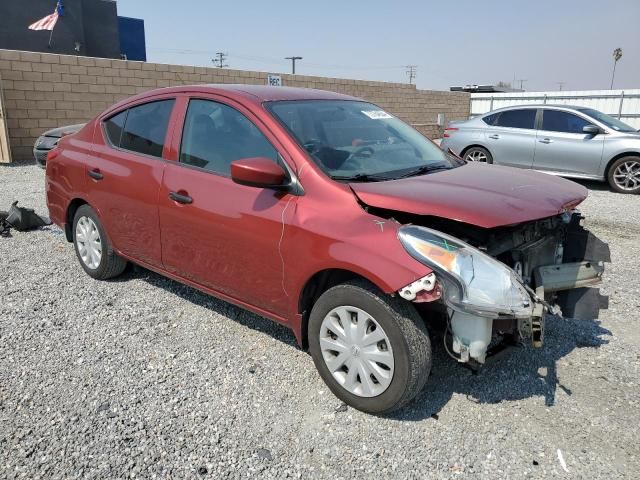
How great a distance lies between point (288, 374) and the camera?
3.31 meters

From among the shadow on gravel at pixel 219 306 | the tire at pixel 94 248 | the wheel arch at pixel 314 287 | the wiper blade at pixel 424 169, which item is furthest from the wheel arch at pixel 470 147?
the wheel arch at pixel 314 287

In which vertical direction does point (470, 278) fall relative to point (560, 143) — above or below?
below

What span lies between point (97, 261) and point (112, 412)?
7.17 ft

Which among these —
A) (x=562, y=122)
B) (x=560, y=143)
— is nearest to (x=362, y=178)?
(x=560, y=143)

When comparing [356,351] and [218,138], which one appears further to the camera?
[218,138]

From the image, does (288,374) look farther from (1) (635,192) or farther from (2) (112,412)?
(1) (635,192)

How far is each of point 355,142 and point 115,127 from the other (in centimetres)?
221

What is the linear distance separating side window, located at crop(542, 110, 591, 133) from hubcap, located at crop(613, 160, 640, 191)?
3.28 feet

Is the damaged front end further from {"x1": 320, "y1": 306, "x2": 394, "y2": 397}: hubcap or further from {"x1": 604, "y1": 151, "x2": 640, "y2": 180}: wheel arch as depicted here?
{"x1": 604, "y1": 151, "x2": 640, "y2": 180}: wheel arch

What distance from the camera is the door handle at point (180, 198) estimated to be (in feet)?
11.7

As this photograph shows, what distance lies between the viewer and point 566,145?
985cm

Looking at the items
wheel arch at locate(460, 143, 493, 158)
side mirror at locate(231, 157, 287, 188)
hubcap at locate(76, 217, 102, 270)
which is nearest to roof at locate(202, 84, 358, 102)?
side mirror at locate(231, 157, 287, 188)

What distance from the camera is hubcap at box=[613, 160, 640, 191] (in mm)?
9414

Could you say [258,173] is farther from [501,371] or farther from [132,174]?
[501,371]
